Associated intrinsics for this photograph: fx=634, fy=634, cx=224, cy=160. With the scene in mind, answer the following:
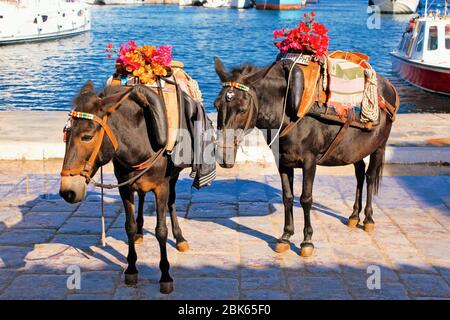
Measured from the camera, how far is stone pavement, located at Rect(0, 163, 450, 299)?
19.6 feet

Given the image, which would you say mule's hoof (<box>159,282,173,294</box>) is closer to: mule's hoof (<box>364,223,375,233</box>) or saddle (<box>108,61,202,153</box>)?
saddle (<box>108,61,202,153</box>)

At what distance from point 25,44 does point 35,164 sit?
140ft

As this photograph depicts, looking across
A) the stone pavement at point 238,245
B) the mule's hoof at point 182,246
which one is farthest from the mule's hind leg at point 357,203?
the mule's hoof at point 182,246

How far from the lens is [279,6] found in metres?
88.9

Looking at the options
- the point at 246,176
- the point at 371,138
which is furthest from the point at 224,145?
the point at 246,176

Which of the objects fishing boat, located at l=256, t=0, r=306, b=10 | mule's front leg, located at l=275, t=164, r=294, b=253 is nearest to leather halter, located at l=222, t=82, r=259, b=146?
mule's front leg, located at l=275, t=164, r=294, b=253

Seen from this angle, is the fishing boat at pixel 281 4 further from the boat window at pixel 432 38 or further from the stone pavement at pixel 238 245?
the stone pavement at pixel 238 245

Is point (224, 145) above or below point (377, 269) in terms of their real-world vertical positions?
above

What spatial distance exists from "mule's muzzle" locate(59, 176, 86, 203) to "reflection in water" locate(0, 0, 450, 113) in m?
18.6

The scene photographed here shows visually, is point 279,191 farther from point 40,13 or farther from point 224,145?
point 40,13

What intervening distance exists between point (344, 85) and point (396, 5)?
77239 millimetres

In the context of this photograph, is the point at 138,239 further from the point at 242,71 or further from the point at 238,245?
the point at 242,71

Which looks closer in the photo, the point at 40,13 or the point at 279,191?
the point at 279,191

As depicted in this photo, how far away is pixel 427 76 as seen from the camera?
85.2ft
